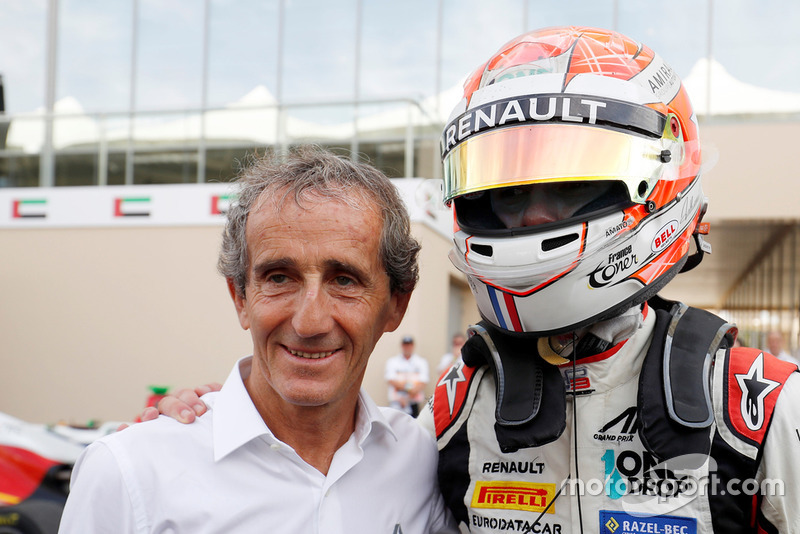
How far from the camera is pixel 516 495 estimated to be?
1933mm

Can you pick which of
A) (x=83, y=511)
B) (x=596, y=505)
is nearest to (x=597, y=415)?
(x=596, y=505)

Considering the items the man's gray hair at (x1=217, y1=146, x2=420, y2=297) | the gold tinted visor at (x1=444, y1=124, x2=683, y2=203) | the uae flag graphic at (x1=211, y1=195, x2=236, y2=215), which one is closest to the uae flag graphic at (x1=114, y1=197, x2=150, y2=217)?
the uae flag graphic at (x1=211, y1=195, x2=236, y2=215)

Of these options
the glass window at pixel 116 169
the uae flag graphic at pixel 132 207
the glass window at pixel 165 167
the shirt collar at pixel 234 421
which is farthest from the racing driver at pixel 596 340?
the glass window at pixel 116 169

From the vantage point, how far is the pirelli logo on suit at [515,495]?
1908 mm

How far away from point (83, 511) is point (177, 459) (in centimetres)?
21

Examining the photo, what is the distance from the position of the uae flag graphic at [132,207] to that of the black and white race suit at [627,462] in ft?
30.1

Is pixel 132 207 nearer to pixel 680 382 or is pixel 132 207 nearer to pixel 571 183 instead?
pixel 571 183

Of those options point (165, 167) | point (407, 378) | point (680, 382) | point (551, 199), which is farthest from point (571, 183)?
point (165, 167)

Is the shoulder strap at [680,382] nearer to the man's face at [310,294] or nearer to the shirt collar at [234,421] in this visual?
the man's face at [310,294]

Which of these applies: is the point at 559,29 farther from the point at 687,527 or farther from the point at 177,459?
the point at 177,459

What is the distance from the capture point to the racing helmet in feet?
Answer: 6.04

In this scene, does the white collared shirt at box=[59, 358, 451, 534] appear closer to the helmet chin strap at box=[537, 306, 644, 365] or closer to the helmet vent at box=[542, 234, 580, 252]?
the helmet chin strap at box=[537, 306, 644, 365]

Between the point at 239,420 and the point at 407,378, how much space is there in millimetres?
7198

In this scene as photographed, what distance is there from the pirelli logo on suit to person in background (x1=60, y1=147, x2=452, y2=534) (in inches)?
6.2
